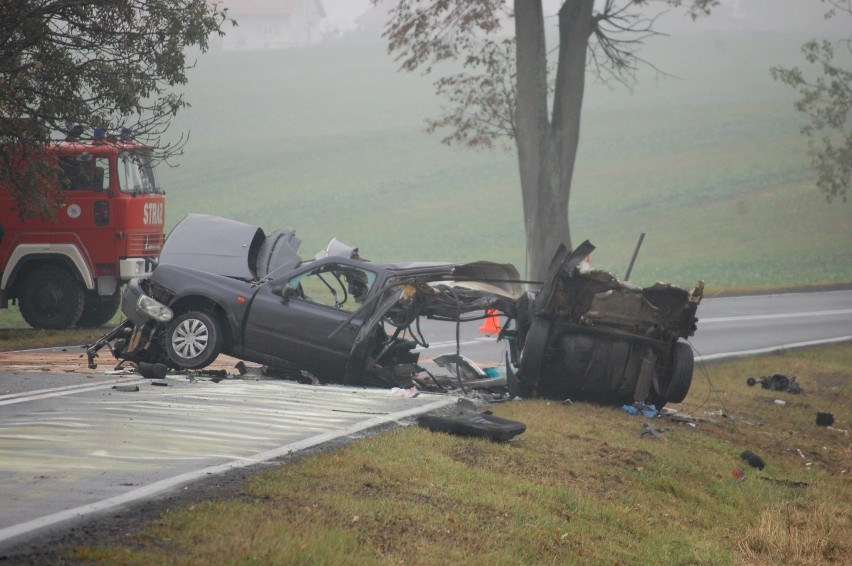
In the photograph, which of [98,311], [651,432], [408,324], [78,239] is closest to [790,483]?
[651,432]

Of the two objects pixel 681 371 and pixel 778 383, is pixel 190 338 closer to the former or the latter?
pixel 681 371

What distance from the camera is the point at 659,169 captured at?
65938mm

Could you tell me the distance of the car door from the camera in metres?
13.5

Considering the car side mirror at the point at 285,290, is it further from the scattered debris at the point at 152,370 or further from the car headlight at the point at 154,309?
the scattered debris at the point at 152,370

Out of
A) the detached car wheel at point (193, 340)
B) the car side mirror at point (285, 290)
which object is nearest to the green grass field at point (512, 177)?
the car side mirror at point (285, 290)

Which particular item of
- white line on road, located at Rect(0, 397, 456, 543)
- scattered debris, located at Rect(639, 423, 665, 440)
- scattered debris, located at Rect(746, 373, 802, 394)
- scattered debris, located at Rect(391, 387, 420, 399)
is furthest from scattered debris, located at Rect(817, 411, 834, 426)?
white line on road, located at Rect(0, 397, 456, 543)

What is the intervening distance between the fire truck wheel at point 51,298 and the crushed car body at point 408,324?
6.38 m

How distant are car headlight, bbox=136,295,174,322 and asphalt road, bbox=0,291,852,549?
2.48ft

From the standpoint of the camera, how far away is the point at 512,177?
6812 cm

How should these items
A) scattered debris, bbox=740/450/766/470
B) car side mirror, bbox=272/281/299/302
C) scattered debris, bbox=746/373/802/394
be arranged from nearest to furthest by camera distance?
scattered debris, bbox=740/450/766/470 < car side mirror, bbox=272/281/299/302 < scattered debris, bbox=746/373/802/394

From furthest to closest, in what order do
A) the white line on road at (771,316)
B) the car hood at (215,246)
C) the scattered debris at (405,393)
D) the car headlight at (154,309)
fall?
the white line on road at (771,316), the car hood at (215,246), the car headlight at (154,309), the scattered debris at (405,393)

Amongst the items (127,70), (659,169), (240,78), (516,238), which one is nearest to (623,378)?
(127,70)

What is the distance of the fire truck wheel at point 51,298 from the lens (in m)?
20.2

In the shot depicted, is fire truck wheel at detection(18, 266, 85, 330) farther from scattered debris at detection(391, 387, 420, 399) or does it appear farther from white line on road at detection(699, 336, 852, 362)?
white line on road at detection(699, 336, 852, 362)
